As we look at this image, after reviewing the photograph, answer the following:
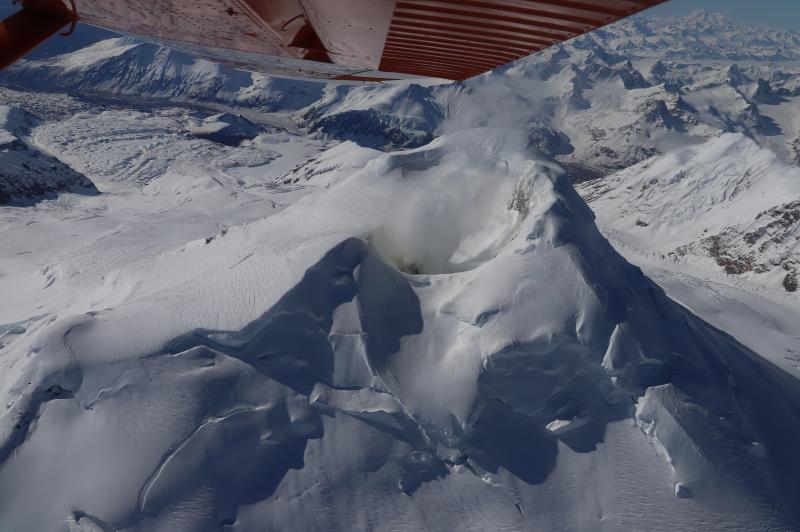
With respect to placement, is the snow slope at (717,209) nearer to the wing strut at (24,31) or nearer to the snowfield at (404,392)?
the snowfield at (404,392)

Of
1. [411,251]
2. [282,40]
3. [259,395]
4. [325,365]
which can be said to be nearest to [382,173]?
[411,251]

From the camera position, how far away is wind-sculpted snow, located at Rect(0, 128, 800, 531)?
31.9 feet

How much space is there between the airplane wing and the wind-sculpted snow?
7774 mm

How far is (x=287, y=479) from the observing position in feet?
32.9

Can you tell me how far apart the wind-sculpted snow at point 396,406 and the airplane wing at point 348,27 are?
25.5ft

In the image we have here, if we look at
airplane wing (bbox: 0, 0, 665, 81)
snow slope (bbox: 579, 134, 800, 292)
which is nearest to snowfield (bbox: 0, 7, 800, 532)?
airplane wing (bbox: 0, 0, 665, 81)

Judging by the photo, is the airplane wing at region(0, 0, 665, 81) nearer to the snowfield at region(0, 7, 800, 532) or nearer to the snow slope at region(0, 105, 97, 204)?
the snowfield at region(0, 7, 800, 532)

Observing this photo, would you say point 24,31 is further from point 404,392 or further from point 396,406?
point 404,392

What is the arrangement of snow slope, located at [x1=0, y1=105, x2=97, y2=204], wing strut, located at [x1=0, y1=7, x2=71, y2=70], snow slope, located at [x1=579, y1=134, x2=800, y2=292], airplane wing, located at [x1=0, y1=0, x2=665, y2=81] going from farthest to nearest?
1. snow slope, located at [x1=0, y1=105, x2=97, y2=204]
2. snow slope, located at [x1=579, y1=134, x2=800, y2=292]
3. wing strut, located at [x1=0, y1=7, x2=71, y2=70]
4. airplane wing, located at [x1=0, y1=0, x2=665, y2=81]

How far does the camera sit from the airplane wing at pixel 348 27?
3.07 meters

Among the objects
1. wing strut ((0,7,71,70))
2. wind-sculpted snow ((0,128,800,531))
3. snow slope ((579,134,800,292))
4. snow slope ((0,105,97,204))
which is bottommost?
snow slope ((0,105,97,204))

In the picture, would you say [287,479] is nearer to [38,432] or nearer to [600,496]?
[38,432]

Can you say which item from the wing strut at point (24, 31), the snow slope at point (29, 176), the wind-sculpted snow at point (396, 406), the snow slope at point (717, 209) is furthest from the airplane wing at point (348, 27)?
the snow slope at point (29, 176)

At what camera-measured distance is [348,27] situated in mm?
3486
